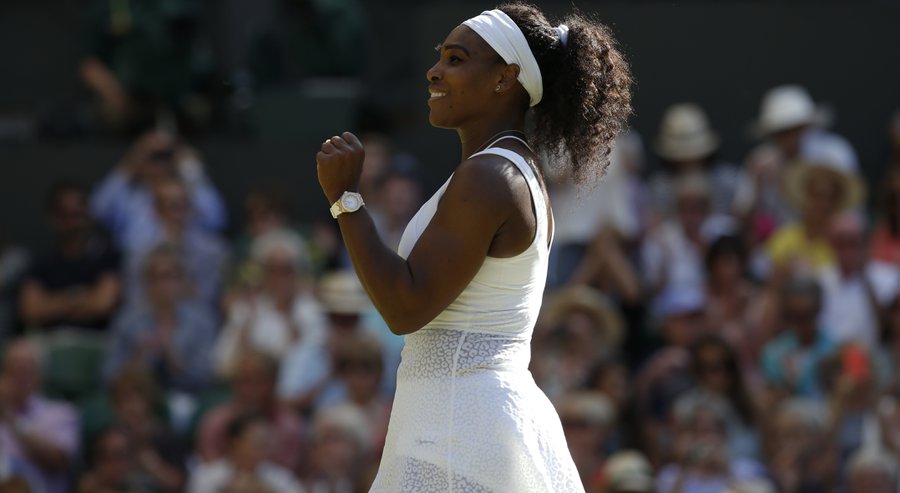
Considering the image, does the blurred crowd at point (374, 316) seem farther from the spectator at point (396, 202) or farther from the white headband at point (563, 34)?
the white headband at point (563, 34)

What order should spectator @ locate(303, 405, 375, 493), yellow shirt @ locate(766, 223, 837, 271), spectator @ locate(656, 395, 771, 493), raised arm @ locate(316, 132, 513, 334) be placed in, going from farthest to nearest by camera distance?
yellow shirt @ locate(766, 223, 837, 271), spectator @ locate(303, 405, 375, 493), spectator @ locate(656, 395, 771, 493), raised arm @ locate(316, 132, 513, 334)

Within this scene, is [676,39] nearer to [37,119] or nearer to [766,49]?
[766,49]

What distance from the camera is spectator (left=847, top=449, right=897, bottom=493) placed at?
21.9ft

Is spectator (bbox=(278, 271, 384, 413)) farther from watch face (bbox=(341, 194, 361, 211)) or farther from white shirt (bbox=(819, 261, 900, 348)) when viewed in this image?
watch face (bbox=(341, 194, 361, 211))

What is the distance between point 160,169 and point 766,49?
140 inches

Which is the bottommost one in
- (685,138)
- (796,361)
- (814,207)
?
(796,361)

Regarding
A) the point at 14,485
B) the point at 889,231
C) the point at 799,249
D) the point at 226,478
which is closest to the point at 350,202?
the point at 226,478

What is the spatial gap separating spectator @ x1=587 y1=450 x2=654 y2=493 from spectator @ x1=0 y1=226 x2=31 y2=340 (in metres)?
3.32

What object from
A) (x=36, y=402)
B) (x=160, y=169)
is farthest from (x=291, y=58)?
(x=36, y=402)

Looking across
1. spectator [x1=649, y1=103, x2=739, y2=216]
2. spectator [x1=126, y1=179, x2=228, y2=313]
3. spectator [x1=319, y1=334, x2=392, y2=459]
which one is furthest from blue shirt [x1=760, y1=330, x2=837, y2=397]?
spectator [x1=126, y1=179, x2=228, y2=313]

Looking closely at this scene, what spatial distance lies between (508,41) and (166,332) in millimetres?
4533

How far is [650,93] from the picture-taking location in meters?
9.43

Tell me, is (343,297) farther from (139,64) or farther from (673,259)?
(139,64)

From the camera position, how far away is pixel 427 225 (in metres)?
3.47
